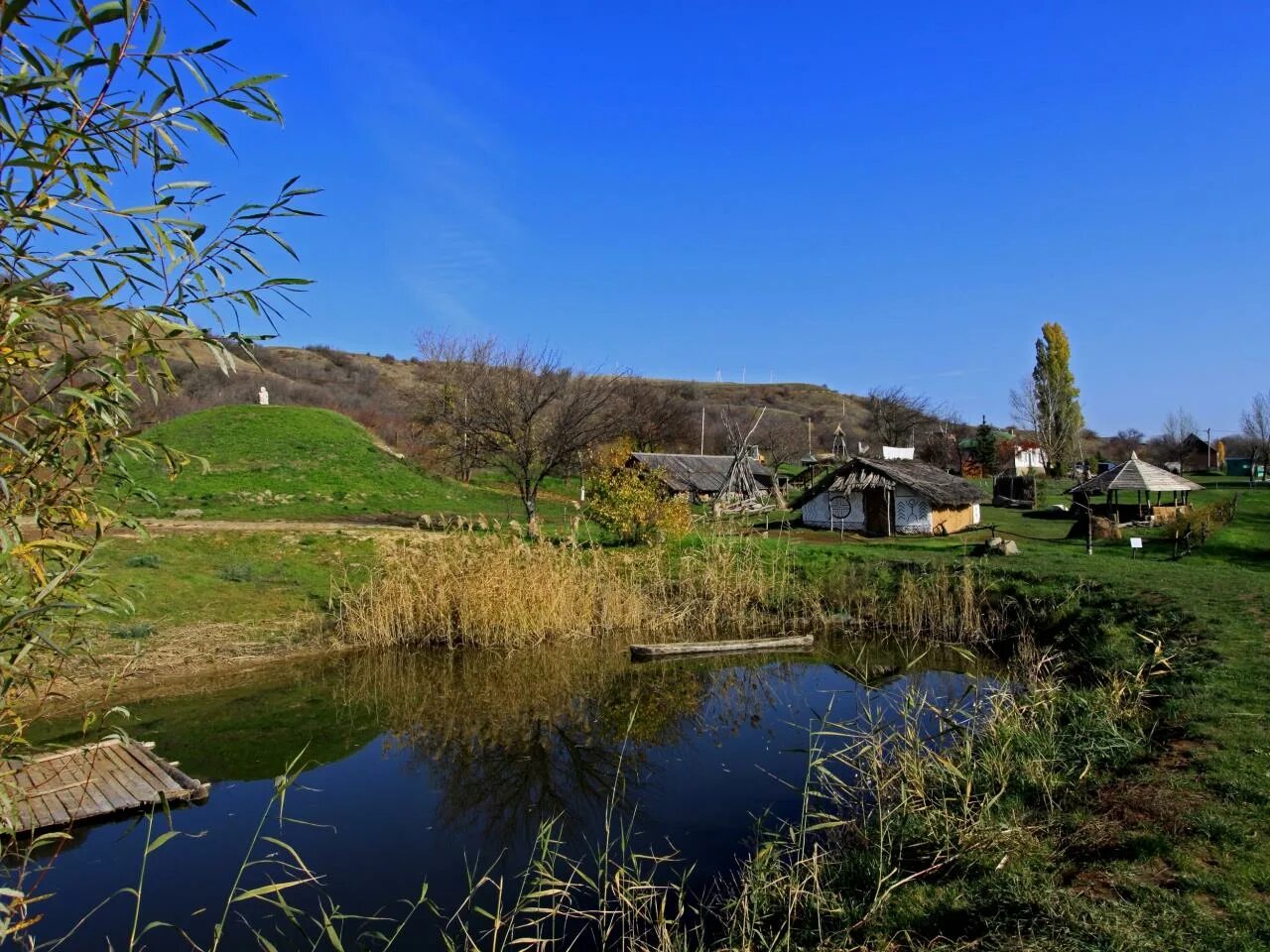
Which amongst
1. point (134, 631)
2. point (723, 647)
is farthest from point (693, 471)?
point (134, 631)

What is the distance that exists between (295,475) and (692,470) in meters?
17.7

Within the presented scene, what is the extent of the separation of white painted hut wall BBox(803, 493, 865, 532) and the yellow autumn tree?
402 inches

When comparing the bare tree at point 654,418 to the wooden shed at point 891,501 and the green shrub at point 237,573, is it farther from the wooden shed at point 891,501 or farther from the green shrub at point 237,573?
the green shrub at point 237,573

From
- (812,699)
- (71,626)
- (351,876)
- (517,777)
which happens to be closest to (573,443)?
(812,699)

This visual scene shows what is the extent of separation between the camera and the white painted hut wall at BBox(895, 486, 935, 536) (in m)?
27.7

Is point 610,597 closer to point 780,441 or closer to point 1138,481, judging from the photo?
point 1138,481

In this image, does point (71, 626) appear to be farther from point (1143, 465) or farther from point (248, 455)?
point (248, 455)

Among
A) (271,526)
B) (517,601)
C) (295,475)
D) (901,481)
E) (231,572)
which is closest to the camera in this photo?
(517,601)

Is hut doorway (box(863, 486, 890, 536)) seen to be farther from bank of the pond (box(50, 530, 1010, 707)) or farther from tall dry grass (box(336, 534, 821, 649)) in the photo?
tall dry grass (box(336, 534, 821, 649))

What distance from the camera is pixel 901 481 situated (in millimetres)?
27938

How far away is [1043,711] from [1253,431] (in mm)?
44510

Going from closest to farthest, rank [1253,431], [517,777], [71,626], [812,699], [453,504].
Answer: [71,626]
[517,777]
[812,699]
[453,504]
[1253,431]

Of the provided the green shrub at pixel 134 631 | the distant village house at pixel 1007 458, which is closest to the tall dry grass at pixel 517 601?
the green shrub at pixel 134 631

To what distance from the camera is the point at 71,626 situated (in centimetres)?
290
